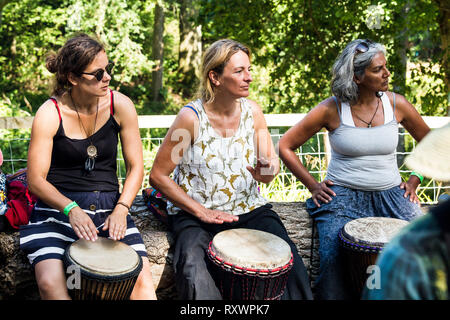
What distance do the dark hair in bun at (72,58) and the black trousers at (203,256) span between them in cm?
99

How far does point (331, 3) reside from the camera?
18.4 feet

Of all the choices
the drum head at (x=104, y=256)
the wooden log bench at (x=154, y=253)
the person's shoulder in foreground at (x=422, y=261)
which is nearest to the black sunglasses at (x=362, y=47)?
the wooden log bench at (x=154, y=253)

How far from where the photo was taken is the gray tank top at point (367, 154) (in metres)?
3.00

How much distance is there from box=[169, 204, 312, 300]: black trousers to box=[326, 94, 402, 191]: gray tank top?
1.97 ft

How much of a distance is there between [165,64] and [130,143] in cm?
1426

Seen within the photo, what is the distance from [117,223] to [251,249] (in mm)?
729

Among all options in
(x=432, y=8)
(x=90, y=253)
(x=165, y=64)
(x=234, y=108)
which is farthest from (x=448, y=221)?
(x=165, y=64)

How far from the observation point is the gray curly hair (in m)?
3.04

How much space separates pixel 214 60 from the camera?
2.86 meters

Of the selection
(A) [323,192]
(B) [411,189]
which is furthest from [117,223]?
(B) [411,189]

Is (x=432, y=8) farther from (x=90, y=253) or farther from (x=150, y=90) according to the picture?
(x=150, y=90)

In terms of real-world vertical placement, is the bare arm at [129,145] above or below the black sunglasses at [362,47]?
below

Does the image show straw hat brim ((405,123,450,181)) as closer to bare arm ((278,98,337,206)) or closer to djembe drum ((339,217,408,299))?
djembe drum ((339,217,408,299))

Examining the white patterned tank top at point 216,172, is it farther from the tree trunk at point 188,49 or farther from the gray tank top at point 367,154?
the tree trunk at point 188,49
